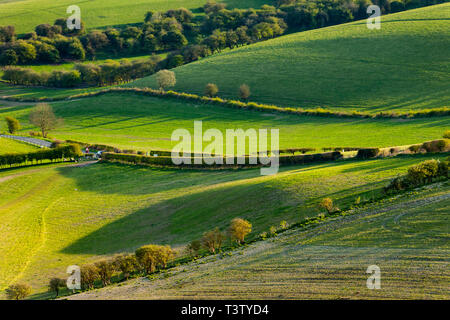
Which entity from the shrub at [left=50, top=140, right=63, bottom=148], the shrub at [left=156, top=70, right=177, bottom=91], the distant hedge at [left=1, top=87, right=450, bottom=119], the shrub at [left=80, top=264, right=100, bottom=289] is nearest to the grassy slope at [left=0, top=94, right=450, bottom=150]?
the distant hedge at [left=1, top=87, right=450, bottom=119]

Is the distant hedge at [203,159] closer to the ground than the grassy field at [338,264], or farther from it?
farther from it

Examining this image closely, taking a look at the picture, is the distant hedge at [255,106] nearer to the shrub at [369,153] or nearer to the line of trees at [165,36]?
the line of trees at [165,36]

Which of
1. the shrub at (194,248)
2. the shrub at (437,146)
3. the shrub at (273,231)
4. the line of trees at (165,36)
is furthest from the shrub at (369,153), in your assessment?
the line of trees at (165,36)

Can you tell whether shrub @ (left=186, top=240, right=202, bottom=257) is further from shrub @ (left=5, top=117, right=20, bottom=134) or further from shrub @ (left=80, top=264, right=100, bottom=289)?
shrub @ (left=5, top=117, right=20, bottom=134)

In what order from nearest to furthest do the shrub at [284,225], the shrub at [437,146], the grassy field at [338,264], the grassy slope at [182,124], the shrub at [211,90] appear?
the grassy field at [338,264] < the shrub at [284,225] < the shrub at [437,146] < the grassy slope at [182,124] < the shrub at [211,90]

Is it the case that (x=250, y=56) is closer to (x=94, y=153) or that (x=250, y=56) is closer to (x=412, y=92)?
(x=412, y=92)
